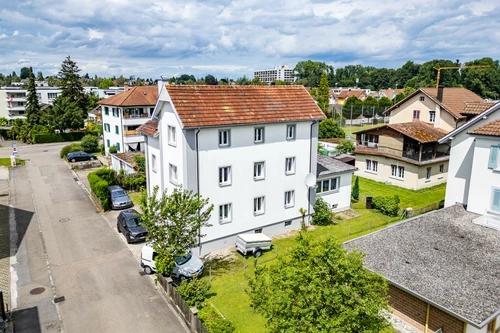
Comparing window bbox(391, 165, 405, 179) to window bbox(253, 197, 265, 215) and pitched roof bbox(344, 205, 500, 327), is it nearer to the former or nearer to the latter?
pitched roof bbox(344, 205, 500, 327)

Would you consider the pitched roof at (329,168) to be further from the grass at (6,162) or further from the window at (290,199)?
the grass at (6,162)

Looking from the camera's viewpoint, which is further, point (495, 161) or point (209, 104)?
point (209, 104)

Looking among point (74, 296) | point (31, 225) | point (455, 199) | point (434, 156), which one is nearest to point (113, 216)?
point (31, 225)

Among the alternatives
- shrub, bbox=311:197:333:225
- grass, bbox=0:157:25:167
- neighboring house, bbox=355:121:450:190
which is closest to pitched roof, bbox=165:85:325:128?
shrub, bbox=311:197:333:225

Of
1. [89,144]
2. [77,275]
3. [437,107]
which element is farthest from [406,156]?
[89,144]

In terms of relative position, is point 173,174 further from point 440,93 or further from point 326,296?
point 440,93

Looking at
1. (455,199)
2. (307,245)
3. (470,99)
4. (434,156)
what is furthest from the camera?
(470,99)

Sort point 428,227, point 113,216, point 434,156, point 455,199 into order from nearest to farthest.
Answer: point 428,227 < point 455,199 < point 113,216 < point 434,156

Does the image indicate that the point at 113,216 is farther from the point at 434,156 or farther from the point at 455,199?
the point at 434,156
